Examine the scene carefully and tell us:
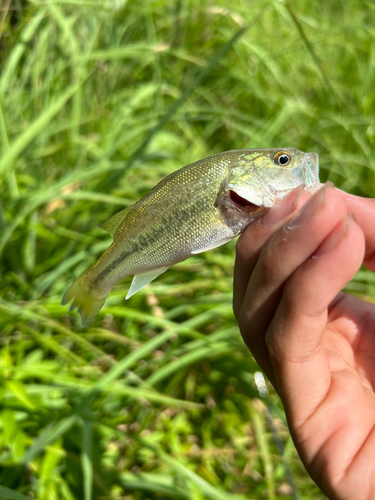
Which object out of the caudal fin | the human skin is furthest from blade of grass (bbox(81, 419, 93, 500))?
the human skin

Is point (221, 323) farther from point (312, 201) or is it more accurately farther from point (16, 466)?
point (312, 201)

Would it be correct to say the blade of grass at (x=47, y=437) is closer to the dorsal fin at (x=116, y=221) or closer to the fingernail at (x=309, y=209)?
the dorsal fin at (x=116, y=221)

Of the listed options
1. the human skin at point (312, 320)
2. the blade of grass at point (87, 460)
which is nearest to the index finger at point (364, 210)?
the human skin at point (312, 320)

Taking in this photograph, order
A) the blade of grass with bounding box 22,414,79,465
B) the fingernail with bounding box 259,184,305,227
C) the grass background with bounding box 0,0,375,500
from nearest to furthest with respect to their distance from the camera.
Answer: the fingernail with bounding box 259,184,305,227 → the blade of grass with bounding box 22,414,79,465 → the grass background with bounding box 0,0,375,500

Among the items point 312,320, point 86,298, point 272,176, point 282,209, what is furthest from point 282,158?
point 86,298

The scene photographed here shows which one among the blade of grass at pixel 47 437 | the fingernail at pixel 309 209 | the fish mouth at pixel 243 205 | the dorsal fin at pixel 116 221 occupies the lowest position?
the blade of grass at pixel 47 437

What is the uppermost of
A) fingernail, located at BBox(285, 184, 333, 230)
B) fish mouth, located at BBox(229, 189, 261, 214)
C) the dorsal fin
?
fingernail, located at BBox(285, 184, 333, 230)

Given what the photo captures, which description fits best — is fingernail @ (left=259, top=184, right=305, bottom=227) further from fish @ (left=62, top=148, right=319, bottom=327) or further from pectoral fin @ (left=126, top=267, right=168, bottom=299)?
pectoral fin @ (left=126, top=267, right=168, bottom=299)
